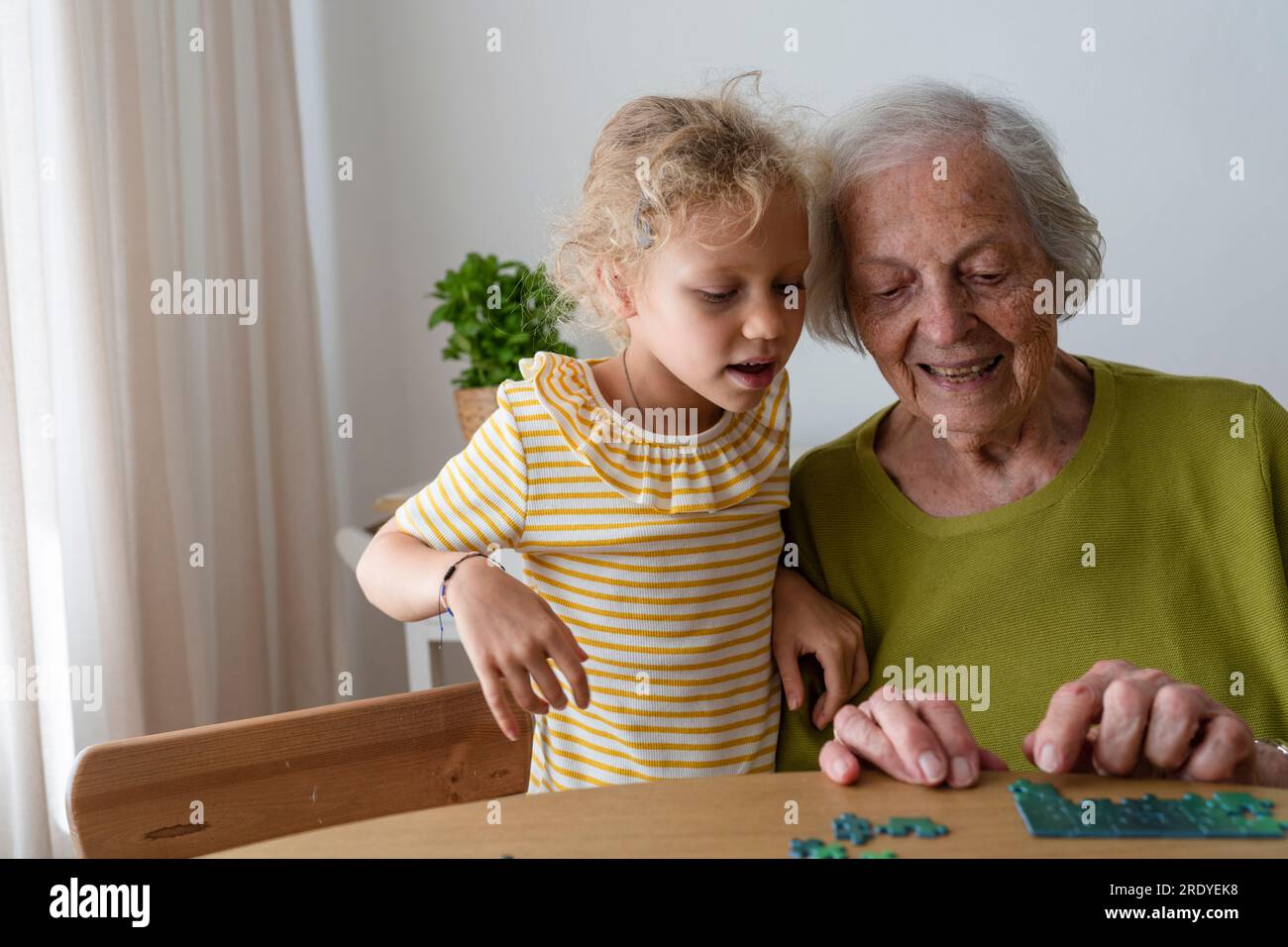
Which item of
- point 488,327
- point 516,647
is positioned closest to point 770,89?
point 488,327

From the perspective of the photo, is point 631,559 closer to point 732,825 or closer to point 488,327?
point 732,825

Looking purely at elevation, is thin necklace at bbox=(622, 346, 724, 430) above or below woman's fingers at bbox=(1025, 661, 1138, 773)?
above

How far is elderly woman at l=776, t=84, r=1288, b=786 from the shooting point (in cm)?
128

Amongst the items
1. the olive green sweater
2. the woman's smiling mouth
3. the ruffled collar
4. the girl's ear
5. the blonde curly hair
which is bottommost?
the olive green sweater

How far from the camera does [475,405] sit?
269cm

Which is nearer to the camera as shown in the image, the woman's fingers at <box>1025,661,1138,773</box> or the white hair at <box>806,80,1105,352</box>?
the woman's fingers at <box>1025,661,1138,773</box>

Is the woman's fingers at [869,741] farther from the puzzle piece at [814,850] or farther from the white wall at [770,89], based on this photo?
the white wall at [770,89]

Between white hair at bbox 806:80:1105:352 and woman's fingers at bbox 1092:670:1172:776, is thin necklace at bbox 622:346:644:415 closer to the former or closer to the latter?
white hair at bbox 806:80:1105:352

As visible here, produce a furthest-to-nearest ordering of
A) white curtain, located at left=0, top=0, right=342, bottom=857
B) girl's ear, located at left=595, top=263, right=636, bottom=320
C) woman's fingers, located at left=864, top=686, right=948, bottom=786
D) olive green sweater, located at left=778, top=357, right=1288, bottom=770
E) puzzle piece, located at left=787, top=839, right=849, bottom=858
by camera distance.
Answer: white curtain, located at left=0, top=0, right=342, bottom=857 < girl's ear, located at left=595, top=263, right=636, bottom=320 < olive green sweater, located at left=778, top=357, right=1288, bottom=770 < woman's fingers, located at left=864, top=686, right=948, bottom=786 < puzzle piece, located at left=787, top=839, right=849, bottom=858

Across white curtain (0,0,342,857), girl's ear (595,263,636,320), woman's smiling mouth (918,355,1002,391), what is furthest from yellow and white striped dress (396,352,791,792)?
white curtain (0,0,342,857)

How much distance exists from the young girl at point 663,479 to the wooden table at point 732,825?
0.36 meters

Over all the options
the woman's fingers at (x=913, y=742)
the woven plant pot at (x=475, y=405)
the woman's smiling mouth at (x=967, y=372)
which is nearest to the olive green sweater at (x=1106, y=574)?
the woman's smiling mouth at (x=967, y=372)

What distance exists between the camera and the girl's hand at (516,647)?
0.97 m

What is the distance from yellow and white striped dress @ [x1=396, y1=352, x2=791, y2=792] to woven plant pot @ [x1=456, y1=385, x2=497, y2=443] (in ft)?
4.29
